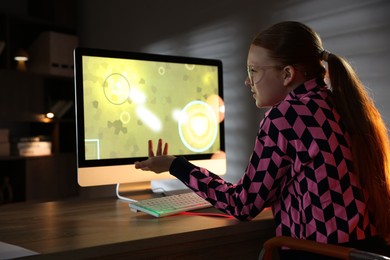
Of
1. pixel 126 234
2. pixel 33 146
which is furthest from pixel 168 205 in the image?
pixel 33 146

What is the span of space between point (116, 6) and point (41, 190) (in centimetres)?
157

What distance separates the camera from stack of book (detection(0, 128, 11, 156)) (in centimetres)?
355

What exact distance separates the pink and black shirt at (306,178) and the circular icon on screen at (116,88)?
2.19 ft

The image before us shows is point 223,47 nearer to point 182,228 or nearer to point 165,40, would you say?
point 165,40

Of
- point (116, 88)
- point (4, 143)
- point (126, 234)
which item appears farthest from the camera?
point (4, 143)

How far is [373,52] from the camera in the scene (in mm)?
1938

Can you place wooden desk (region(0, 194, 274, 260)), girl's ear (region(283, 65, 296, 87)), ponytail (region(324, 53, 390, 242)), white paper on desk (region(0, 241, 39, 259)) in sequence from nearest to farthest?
1. white paper on desk (region(0, 241, 39, 259))
2. wooden desk (region(0, 194, 274, 260))
3. ponytail (region(324, 53, 390, 242))
4. girl's ear (region(283, 65, 296, 87))

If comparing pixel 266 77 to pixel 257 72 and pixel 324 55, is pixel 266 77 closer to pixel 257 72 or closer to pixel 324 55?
pixel 257 72

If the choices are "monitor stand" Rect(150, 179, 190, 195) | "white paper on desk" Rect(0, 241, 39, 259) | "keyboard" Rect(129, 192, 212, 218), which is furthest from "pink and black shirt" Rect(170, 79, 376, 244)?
"monitor stand" Rect(150, 179, 190, 195)

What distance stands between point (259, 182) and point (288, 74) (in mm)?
322

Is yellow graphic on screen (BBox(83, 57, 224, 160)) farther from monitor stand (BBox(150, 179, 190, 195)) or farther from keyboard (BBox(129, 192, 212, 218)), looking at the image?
keyboard (BBox(129, 192, 212, 218))

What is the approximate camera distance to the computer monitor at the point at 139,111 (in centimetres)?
165

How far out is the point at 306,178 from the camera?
116 centimetres

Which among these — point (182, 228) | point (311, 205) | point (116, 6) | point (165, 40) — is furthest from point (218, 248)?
point (116, 6)
